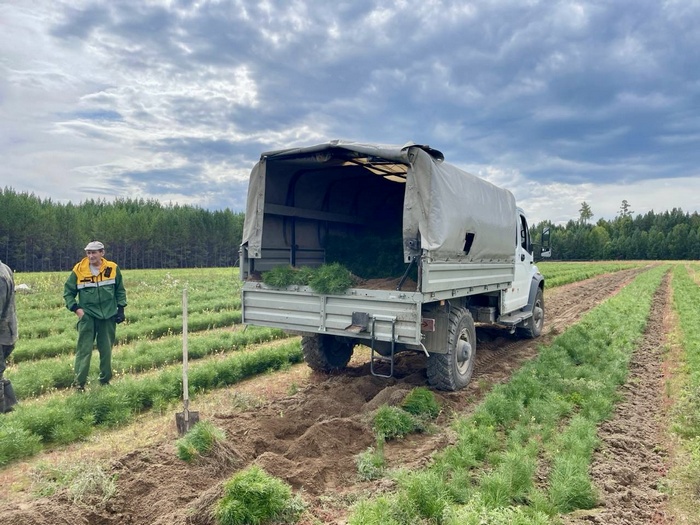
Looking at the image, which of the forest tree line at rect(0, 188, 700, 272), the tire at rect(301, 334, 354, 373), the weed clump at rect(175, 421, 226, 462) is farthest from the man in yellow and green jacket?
the forest tree line at rect(0, 188, 700, 272)

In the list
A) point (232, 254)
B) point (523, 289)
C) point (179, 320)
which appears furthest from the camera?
point (232, 254)

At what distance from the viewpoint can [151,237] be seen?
220ft

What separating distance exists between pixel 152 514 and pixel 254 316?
133 inches

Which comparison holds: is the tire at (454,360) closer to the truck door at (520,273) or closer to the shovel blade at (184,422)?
the truck door at (520,273)

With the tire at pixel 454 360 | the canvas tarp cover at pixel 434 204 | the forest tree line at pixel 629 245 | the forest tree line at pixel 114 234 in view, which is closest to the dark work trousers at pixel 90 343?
the canvas tarp cover at pixel 434 204

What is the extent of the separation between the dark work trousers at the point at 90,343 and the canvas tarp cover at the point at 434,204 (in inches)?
98.1

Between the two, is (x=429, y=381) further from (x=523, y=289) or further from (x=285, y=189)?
(x=523, y=289)

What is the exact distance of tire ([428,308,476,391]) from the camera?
20.7 feet

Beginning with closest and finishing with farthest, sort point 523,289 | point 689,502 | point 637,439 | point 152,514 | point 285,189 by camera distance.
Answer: point 152,514 < point 689,502 < point 637,439 < point 285,189 < point 523,289

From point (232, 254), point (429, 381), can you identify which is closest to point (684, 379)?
point (429, 381)

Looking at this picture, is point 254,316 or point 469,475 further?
point 254,316

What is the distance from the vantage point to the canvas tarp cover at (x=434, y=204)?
5.76 m

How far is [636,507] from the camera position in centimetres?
368

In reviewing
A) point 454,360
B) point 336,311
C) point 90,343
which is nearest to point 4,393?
point 90,343
